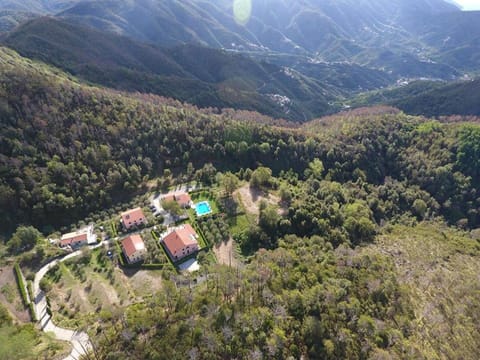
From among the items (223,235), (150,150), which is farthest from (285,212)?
(150,150)

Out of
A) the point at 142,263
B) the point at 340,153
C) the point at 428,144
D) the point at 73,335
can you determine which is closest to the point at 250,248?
the point at 142,263

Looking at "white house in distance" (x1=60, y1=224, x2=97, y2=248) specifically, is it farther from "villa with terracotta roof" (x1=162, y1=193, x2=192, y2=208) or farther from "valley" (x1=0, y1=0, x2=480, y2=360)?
"villa with terracotta roof" (x1=162, y1=193, x2=192, y2=208)

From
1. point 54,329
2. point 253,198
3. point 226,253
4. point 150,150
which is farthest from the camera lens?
point 150,150

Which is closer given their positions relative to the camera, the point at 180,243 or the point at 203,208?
the point at 180,243

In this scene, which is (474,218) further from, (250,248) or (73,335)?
(73,335)

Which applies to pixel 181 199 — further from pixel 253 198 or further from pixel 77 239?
pixel 77 239
